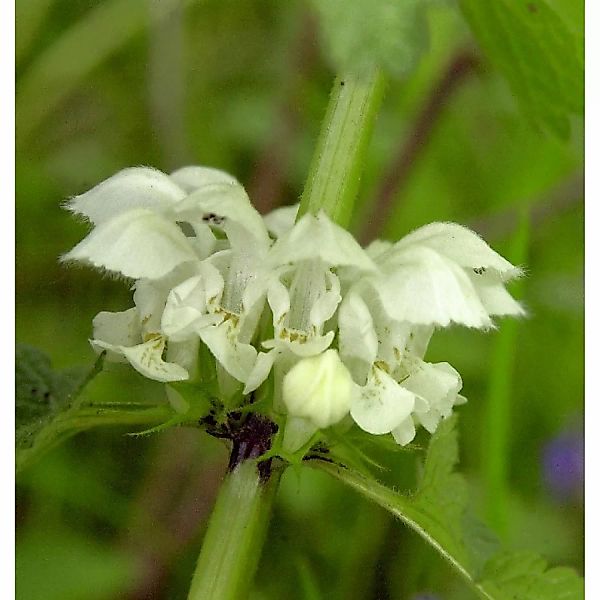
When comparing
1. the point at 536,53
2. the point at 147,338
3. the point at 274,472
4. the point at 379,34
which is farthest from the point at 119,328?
the point at 536,53

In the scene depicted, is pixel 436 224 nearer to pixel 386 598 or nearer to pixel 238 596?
pixel 238 596

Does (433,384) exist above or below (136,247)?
below

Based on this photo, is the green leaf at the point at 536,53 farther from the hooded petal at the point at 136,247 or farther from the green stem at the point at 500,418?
the hooded petal at the point at 136,247

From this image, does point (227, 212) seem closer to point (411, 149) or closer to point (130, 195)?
point (130, 195)

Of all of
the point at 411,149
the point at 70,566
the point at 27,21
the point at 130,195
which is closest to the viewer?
the point at 130,195

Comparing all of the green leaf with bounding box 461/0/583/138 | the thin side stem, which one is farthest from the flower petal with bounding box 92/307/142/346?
the thin side stem

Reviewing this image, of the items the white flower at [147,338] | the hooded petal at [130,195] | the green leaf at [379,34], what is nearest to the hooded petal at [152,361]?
the white flower at [147,338]
